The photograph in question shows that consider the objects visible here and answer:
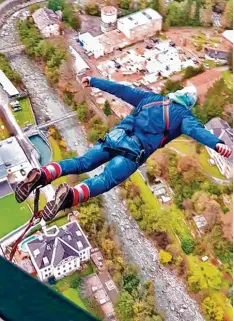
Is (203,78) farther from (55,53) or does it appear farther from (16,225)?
(16,225)

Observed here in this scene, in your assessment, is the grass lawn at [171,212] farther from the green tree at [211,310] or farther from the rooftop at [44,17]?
the rooftop at [44,17]

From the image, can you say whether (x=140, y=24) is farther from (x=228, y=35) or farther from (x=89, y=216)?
(x=89, y=216)

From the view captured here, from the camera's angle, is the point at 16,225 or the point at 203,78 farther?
the point at 203,78

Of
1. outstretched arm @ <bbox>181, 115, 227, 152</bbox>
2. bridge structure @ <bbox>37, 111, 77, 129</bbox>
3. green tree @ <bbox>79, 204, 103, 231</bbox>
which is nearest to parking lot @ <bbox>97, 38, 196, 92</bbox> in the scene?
bridge structure @ <bbox>37, 111, 77, 129</bbox>

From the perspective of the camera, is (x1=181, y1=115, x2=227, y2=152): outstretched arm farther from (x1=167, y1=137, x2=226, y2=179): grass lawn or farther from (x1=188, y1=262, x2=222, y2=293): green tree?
(x1=167, y1=137, x2=226, y2=179): grass lawn

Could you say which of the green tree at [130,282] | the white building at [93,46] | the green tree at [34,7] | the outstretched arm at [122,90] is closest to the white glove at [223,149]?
the outstretched arm at [122,90]

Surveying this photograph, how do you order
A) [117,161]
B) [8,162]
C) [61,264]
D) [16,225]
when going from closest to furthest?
[117,161], [61,264], [16,225], [8,162]

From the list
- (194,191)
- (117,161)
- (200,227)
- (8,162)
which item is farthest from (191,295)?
(117,161)
